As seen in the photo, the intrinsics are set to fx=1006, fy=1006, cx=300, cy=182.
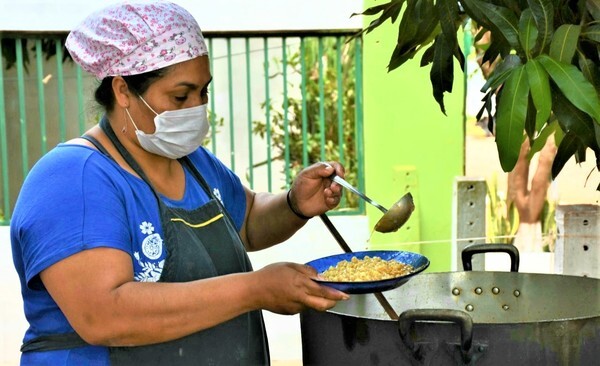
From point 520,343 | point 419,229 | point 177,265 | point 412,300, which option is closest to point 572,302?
point 412,300

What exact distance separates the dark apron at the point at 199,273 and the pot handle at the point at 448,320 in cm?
48

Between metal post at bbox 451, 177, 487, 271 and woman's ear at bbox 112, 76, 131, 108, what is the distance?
2.82m

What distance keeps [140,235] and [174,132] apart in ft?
0.83

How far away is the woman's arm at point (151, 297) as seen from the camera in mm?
2129

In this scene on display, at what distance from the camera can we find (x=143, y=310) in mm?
2135

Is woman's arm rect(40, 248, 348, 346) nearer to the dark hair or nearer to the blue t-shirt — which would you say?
the blue t-shirt

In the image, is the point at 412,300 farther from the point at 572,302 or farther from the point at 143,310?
the point at 143,310

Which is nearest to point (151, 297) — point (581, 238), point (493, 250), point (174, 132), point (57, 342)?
point (57, 342)

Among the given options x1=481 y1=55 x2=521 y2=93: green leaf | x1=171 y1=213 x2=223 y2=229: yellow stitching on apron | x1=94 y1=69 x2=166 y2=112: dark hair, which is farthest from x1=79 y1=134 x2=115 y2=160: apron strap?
x1=481 y1=55 x2=521 y2=93: green leaf

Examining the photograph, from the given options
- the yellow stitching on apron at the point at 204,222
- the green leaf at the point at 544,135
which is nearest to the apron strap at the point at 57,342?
the yellow stitching on apron at the point at 204,222

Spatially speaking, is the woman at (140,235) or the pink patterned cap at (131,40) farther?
the pink patterned cap at (131,40)

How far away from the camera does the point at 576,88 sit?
6.39 ft

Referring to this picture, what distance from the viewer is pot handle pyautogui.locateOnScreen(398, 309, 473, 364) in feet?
6.88

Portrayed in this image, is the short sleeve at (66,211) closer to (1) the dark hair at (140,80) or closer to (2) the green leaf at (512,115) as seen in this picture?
(1) the dark hair at (140,80)
